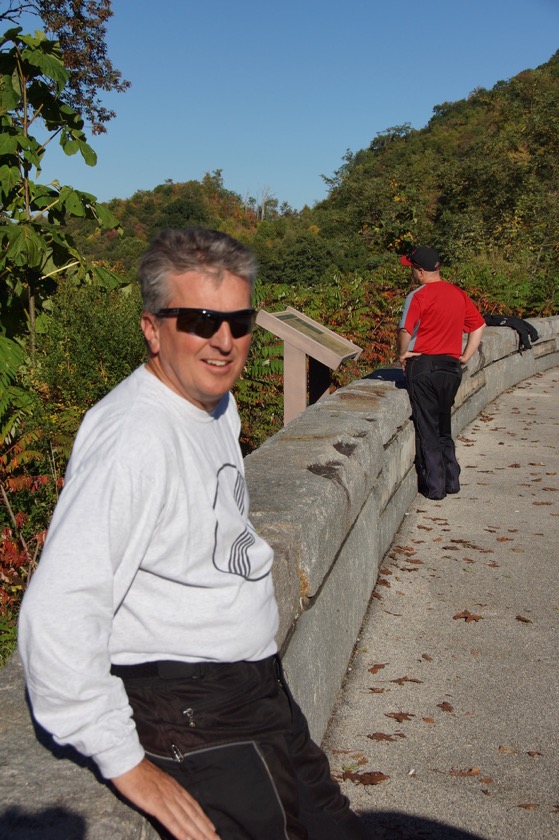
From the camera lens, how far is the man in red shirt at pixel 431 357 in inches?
265

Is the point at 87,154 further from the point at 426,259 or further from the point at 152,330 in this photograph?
the point at 152,330

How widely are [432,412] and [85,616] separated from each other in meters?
5.51

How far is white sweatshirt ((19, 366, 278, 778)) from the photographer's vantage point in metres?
1.49

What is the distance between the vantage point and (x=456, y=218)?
1422 inches

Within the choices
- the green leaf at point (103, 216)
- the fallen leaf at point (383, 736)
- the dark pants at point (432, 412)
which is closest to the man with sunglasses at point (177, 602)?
the fallen leaf at point (383, 736)

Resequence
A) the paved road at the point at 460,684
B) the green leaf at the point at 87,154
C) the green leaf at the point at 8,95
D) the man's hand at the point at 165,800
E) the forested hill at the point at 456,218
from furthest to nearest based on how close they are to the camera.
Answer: the forested hill at the point at 456,218 < the green leaf at the point at 87,154 < the green leaf at the point at 8,95 < the paved road at the point at 460,684 < the man's hand at the point at 165,800

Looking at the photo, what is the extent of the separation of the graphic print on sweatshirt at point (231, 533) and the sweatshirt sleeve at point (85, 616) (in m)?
0.25

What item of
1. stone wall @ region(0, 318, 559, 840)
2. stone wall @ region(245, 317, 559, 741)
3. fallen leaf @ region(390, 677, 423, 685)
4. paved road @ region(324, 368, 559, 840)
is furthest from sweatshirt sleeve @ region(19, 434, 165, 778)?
fallen leaf @ region(390, 677, 423, 685)

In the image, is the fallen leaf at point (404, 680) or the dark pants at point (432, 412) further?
the dark pants at point (432, 412)

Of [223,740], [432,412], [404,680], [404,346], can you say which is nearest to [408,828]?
[404,680]

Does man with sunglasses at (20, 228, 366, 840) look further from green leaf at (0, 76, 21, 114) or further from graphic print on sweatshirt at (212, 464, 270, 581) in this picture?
green leaf at (0, 76, 21, 114)

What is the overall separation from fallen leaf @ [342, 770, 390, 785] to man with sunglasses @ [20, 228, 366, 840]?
116cm

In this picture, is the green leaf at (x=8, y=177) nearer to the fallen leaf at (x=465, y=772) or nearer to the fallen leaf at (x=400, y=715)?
the fallen leaf at (x=400, y=715)

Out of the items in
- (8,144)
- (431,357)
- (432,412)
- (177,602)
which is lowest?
(432,412)
